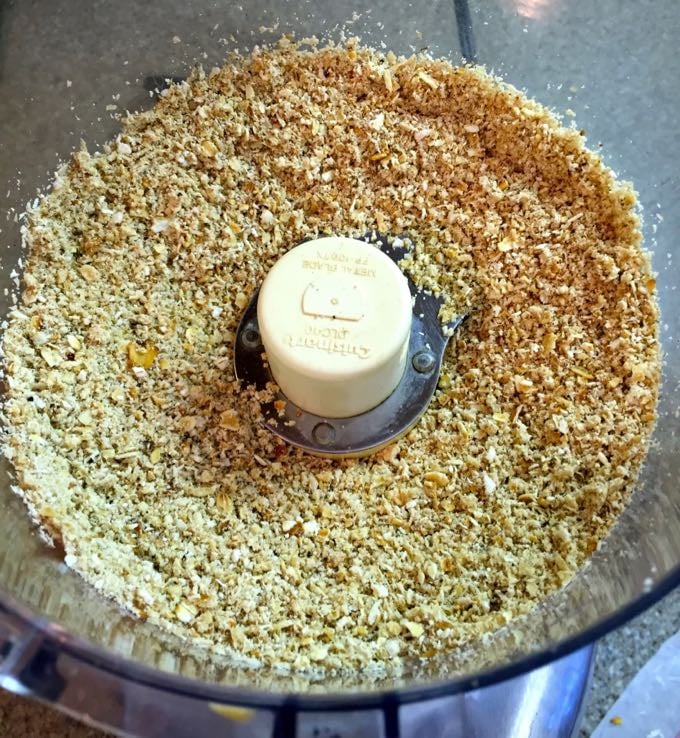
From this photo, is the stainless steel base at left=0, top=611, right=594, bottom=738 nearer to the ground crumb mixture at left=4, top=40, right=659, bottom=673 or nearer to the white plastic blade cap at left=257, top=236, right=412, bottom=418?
the ground crumb mixture at left=4, top=40, right=659, bottom=673

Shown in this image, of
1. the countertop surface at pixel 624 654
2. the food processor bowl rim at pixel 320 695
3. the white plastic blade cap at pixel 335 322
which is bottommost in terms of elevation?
the food processor bowl rim at pixel 320 695

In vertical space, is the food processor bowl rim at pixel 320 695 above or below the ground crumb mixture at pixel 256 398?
below

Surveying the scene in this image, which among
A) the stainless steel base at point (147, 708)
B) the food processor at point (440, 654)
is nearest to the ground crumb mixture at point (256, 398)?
the food processor at point (440, 654)

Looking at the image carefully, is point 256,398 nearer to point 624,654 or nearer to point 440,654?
point 440,654

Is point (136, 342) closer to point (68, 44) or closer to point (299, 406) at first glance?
point (299, 406)

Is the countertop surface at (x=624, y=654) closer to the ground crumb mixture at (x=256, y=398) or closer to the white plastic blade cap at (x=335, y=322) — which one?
the ground crumb mixture at (x=256, y=398)

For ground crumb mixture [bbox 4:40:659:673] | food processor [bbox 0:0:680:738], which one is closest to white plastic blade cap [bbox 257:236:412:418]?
ground crumb mixture [bbox 4:40:659:673]

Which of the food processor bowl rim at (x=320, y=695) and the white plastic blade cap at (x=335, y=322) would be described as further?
the white plastic blade cap at (x=335, y=322)
